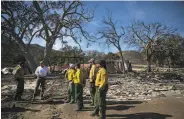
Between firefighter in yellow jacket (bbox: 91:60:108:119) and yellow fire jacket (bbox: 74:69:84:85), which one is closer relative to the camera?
firefighter in yellow jacket (bbox: 91:60:108:119)

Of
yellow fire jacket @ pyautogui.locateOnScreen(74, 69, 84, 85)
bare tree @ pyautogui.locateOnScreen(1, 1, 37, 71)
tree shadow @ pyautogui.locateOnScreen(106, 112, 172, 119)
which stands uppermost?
bare tree @ pyautogui.locateOnScreen(1, 1, 37, 71)

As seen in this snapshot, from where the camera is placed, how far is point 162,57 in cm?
4616

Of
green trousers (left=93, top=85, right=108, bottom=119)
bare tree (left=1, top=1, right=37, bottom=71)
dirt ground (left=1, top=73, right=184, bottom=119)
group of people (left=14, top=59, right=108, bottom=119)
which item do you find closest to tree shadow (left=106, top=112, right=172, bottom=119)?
dirt ground (left=1, top=73, right=184, bottom=119)

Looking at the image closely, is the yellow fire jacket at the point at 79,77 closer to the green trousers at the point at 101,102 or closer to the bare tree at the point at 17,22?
the green trousers at the point at 101,102

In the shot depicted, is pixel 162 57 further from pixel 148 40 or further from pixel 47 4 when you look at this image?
pixel 47 4

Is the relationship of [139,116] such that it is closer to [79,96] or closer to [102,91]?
[102,91]

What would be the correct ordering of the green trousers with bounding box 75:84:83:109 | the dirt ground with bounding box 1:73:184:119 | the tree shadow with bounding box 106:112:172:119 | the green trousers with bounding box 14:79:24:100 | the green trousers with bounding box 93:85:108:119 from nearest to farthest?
the green trousers with bounding box 93:85:108:119
the tree shadow with bounding box 106:112:172:119
the dirt ground with bounding box 1:73:184:119
the green trousers with bounding box 75:84:83:109
the green trousers with bounding box 14:79:24:100

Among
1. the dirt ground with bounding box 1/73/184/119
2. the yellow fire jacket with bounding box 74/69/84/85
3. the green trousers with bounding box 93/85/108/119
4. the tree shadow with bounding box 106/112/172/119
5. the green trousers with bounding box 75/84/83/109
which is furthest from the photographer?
the yellow fire jacket with bounding box 74/69/84/85

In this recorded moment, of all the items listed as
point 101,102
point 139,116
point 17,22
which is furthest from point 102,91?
point 17,22

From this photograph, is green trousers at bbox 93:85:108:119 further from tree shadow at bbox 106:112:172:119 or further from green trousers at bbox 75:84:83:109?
green trousers at bbox 75:84:83:109

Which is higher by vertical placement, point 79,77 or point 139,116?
point 79,77

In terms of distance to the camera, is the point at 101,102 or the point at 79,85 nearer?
the point at 101,102

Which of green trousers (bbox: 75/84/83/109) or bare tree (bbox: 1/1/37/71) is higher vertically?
bare tree (bbox: 1/1/37/71)

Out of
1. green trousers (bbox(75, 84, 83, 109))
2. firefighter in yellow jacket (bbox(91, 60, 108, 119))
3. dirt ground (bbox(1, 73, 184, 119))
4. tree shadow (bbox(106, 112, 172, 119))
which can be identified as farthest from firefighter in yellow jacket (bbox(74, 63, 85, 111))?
firefighter in yellow jacket (bbox(91, 60, 108, 119))
